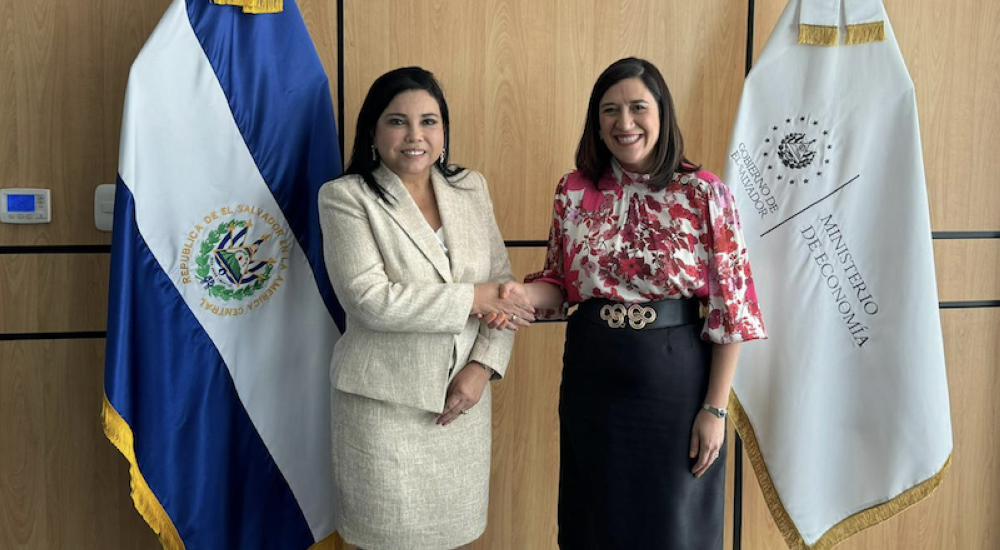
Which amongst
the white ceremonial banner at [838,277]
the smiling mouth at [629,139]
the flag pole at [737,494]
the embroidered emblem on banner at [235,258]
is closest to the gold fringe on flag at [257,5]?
the embroidered emblem on banner at [235,258]

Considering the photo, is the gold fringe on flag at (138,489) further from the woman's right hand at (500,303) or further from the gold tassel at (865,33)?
the gold tassel at (865,33)

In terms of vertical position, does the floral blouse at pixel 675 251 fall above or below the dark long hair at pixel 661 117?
below

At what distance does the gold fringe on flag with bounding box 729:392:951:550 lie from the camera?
2252 mm

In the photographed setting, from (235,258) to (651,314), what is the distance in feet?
3.81

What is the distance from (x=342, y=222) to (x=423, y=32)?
0.84 metres

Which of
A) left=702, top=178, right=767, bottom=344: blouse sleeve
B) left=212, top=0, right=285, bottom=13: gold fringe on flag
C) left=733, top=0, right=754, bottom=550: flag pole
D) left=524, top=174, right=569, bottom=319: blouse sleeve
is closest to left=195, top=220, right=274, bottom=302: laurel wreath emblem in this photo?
left=212, top=0, right=285, bottom=13: gold fringe on flag

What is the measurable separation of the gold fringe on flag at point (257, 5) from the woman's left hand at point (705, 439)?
1568 mm

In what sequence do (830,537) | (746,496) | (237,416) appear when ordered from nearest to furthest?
1. (237,416)
2. (830,537)
3. (746,496)

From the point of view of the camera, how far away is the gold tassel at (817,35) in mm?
2268

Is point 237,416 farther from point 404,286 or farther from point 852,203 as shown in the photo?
point 852,203

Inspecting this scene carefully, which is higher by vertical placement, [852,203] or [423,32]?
[423,32]

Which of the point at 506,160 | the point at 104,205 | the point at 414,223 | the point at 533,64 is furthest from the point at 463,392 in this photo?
the point at 104,205

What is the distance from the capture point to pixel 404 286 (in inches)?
71.4

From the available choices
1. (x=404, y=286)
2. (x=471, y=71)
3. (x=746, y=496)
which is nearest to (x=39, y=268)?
(x=404, y=286)
